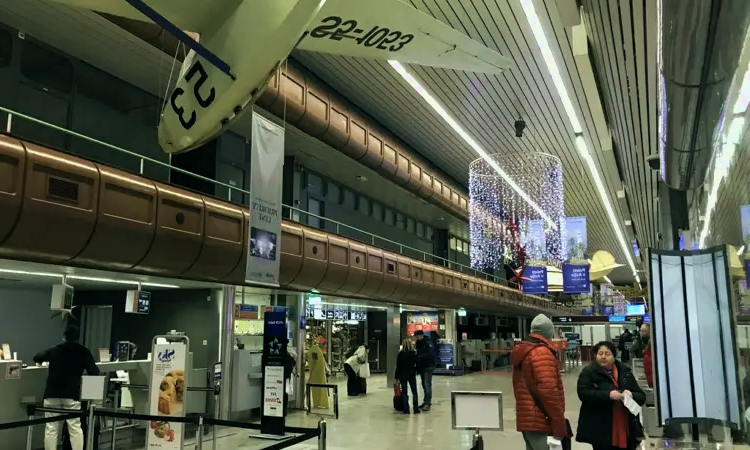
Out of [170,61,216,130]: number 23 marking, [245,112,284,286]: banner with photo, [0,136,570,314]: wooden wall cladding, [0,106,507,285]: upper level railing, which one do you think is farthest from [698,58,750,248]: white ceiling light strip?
[0,136,570,314]: wooden wall cladding

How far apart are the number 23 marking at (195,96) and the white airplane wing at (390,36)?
2.40ft

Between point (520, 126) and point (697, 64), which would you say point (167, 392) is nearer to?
point (697, 64)

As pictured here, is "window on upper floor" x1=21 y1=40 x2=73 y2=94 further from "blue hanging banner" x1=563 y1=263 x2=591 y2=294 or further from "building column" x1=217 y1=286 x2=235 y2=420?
"blue hanging banner" x1=563 y1=263 x2=591 y2=294

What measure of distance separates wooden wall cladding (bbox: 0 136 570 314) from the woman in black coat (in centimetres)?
601

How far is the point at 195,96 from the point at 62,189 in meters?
4.60

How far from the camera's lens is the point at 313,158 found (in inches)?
647

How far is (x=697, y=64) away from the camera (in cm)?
401

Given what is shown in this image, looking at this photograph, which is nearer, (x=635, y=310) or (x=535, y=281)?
(x=535, y=281)

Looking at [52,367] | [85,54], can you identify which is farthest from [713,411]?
[85,54]

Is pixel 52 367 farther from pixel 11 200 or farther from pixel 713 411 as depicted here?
pixel 713 411

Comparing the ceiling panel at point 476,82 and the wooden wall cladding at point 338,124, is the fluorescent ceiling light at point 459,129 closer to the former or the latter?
the ceiling panel at point 476,82

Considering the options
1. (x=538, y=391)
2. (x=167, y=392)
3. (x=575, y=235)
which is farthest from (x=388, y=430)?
(x=575, y=235)

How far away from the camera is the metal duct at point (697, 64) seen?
3408mm

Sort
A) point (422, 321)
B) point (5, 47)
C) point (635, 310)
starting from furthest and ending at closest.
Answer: point (635, 310) < point (422, 321) < point (5, 47)
